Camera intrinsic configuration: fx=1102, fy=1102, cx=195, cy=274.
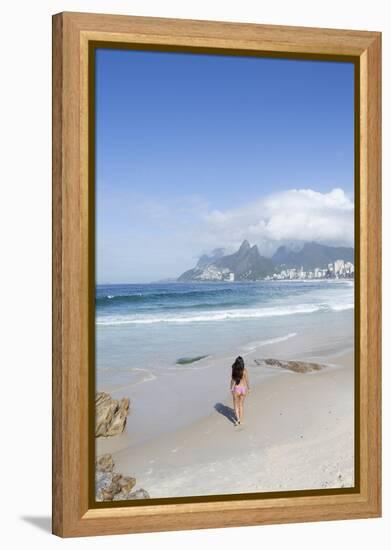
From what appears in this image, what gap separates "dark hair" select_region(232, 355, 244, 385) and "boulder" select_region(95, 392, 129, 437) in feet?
2.48

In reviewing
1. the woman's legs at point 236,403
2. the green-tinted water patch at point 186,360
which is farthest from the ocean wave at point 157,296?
the woman's legs at point 236,403

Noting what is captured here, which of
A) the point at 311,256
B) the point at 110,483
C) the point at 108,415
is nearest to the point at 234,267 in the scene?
the point at 311,256

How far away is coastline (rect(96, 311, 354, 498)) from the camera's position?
7.18 metres

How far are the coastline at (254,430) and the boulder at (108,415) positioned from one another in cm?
5

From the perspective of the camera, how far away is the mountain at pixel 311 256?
7.57 metres

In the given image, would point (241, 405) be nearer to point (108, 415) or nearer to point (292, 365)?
point (292, 365)

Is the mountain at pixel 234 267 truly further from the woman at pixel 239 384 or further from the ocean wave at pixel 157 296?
the woman at pixel 239 384

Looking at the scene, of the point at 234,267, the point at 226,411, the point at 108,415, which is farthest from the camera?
the point at 234,267

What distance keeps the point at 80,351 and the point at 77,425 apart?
1.54 feet

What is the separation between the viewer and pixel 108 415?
23.2 ft

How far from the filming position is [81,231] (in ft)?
23.0

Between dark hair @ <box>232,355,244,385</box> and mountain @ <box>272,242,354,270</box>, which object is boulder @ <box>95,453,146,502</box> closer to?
dark hair @ <box>232,355,244,385</box>

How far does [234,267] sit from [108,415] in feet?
4.32

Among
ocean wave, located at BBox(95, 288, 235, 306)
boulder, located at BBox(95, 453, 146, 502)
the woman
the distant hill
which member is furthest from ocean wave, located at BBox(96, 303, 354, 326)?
boulder, located at BBox(95, 453, 146, 502)
